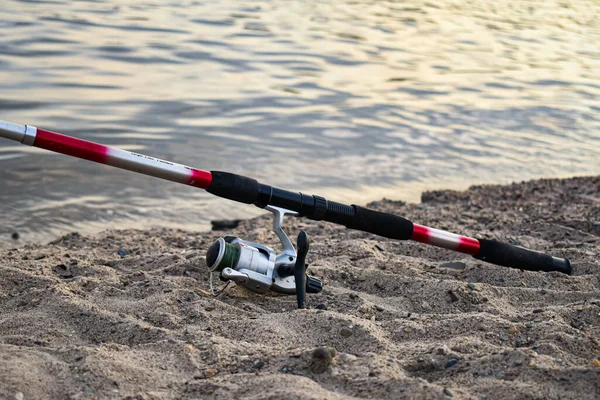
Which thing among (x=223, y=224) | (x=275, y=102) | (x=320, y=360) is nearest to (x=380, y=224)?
(x=320, y=360)

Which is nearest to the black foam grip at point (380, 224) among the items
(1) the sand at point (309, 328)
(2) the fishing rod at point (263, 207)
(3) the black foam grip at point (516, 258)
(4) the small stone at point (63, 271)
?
(2) the fishing rod at point (263, 207)

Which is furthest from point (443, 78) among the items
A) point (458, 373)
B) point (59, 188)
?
point (458, 373)

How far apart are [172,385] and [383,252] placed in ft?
6.89

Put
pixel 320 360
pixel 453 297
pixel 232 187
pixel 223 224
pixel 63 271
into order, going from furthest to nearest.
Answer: pixel 223 224 < pixel 63 271 < pixel 453 297 < pixel 232 187 < pixel 320 360

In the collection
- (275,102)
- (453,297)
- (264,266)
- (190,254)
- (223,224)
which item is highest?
(264,266)

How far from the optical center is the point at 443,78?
10.9 m

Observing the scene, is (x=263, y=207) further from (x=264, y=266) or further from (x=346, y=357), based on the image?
(x=346, y=357)

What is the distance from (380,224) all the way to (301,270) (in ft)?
1.56

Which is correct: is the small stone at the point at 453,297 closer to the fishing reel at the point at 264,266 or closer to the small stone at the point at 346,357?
the fishing reel at the point at 264,266

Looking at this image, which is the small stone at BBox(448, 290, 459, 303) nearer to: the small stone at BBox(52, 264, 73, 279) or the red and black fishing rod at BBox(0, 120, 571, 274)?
the red and black fishing rod at BBox(0, 120, 571, 274)

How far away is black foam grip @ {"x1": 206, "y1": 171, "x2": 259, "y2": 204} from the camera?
3438 millimetres

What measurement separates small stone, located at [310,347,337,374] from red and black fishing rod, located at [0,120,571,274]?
0.93 metres

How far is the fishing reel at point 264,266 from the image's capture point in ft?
11.3

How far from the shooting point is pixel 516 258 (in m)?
3.96
